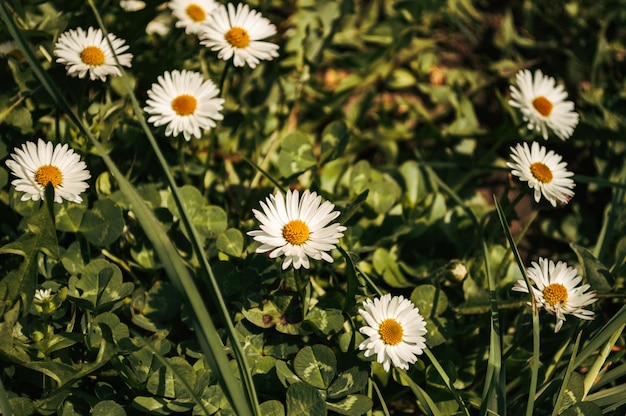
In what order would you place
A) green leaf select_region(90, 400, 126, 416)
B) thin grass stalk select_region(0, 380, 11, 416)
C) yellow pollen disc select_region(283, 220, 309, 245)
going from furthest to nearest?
yellow pollen disc select_region(283, 220, 309, 245) → green leaf select_region(90, 400, 126, 416) → thin grass stalk select_region(0, 380, 11, 416)

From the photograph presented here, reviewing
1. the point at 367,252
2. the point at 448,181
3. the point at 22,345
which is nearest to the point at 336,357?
the point at 367,252

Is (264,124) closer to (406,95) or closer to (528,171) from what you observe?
(406,95)

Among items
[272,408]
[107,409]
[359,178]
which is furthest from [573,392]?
[107,409]

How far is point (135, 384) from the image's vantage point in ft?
4.67

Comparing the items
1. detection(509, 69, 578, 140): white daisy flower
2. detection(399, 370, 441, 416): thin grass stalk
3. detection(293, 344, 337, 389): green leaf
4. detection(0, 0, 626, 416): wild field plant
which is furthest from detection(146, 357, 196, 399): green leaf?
detection(509, 69, 578, 140): white daisy flower

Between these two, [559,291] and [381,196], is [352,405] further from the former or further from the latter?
[381,196]

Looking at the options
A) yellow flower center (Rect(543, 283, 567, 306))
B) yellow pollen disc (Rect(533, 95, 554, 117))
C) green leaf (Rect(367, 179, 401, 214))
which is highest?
yellow pollen disc (Rect(533, 95, 554, 117))

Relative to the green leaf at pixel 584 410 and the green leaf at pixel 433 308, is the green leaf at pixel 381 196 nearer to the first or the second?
the green leaf at pixel 433 308

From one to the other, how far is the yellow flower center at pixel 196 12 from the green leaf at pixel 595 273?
132 centimetres

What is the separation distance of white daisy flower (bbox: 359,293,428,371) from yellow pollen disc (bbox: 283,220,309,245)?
212 millimetres

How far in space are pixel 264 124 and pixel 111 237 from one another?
0.81 meters

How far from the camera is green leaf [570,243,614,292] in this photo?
1692mm

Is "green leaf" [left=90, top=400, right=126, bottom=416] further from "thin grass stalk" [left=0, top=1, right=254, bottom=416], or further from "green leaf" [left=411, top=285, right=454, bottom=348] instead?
"green leaf" [left=411, top=285, right=454, bottom=348]

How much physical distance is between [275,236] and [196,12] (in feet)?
2.97
